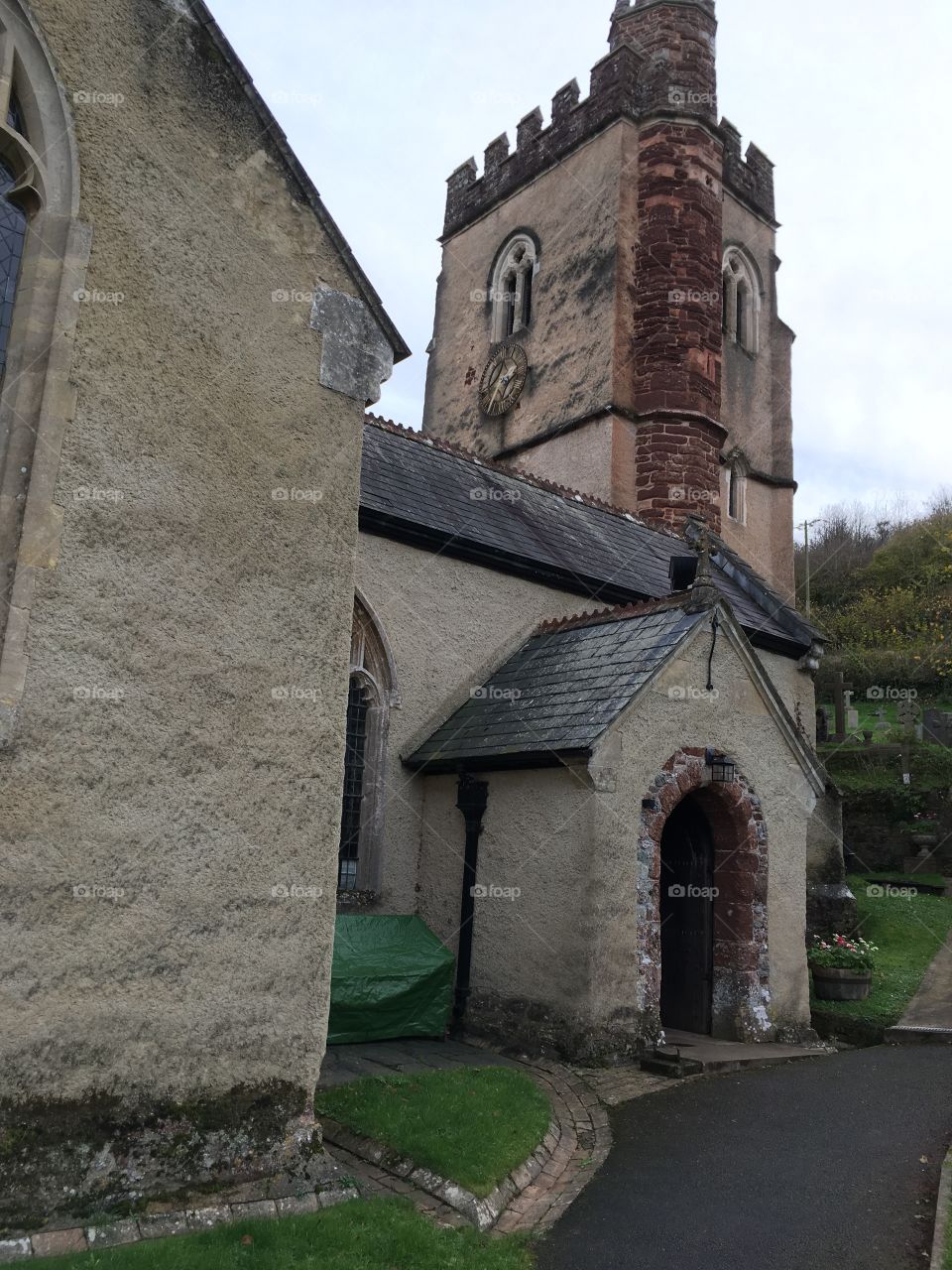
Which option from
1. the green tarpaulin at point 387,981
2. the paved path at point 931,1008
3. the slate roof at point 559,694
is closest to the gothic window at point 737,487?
the paved path at point 931,1008

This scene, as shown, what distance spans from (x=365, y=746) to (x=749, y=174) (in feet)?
65.9

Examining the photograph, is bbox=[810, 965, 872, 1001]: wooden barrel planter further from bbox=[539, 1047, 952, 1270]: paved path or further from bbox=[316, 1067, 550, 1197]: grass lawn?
bbox=[316, 1067, 550, 1197]: grass lawn

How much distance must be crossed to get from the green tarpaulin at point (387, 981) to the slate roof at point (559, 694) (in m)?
1.89

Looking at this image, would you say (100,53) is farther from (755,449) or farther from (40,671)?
(755,449)

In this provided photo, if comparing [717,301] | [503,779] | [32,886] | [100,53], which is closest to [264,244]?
[100,53]

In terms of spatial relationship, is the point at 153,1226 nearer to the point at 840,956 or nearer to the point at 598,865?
the point at 598,865

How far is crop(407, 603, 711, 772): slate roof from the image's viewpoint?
9539 millimetres

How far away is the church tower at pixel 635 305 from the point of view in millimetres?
19719

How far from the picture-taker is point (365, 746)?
11.1 metres

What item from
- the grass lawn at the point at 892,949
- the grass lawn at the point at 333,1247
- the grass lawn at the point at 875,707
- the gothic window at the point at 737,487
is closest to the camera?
the grass lawn at the point at 333,1247

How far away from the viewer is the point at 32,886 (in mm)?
4523

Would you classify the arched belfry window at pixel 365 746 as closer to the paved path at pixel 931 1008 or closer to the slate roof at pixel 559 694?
the slate roof at pixel 559 694

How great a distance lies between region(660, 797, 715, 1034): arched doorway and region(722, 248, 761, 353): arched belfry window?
15769 millimetres

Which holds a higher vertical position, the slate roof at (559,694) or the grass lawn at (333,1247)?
the slate roof at (559,694)
